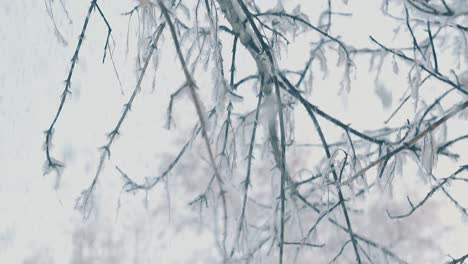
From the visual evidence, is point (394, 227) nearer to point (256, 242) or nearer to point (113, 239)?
point (113, 239)

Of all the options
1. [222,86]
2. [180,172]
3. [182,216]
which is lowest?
[222,86]

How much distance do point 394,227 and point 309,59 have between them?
885 centimetres

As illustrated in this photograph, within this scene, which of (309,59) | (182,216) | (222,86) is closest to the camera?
(222,86)

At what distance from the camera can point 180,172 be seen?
2297 millimetres

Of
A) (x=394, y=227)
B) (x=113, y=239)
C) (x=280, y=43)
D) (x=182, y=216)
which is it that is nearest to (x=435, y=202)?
(x=394, y=227)

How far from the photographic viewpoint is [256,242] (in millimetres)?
2189

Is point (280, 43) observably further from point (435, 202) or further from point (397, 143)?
point (435, 202)

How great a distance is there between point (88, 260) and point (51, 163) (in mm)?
11246

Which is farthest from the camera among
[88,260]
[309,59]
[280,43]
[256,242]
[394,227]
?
[88,260]

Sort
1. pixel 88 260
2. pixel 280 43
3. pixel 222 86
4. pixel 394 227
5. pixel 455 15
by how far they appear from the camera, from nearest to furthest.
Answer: pixel 455 15
pixel 222 86
pixel 280 43
pixel 394 227
pixel 88 260

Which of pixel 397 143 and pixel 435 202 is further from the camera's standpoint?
pixel 435 202

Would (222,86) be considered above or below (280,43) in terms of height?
below

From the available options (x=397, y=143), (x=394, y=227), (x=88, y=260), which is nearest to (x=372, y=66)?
(x=397, y=143)

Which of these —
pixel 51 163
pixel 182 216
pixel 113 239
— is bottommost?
pixel 51 163
